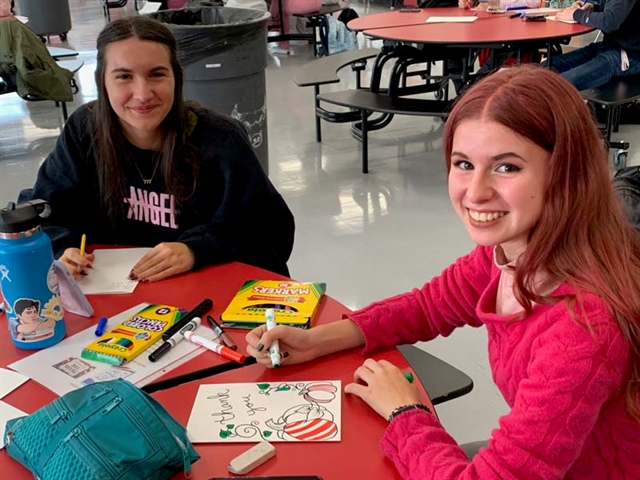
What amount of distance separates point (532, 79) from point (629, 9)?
3.63 metres

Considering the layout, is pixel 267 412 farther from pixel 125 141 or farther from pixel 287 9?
pixel 287 9

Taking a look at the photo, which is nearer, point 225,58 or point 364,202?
point 225,58

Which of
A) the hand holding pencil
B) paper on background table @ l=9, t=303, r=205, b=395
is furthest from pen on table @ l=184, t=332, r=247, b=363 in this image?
the hand holding pencil

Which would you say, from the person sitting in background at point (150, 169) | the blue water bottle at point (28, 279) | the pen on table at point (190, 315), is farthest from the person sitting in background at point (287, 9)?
the blue water bottle at point (28, 279)

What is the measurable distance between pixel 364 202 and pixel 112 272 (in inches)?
97.3

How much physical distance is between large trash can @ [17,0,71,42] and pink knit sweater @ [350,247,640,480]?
26.6ft

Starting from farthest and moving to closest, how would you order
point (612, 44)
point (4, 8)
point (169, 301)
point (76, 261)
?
1. point (4, 8)
2. point (612, 44)
3. point (76, 261)
4. point (169, 301)

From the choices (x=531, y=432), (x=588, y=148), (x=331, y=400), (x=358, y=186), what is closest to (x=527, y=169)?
(x=588, y=148)

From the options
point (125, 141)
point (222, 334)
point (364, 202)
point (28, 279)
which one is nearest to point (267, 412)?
point (222, 334)

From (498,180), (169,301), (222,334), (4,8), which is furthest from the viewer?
(4,8)

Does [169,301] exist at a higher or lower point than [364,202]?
higher

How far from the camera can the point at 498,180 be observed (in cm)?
99

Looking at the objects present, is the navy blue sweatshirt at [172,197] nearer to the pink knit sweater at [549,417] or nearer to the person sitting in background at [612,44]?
the pink knit sweater at [549,417]

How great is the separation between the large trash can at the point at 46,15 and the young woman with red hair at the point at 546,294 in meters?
8.04
